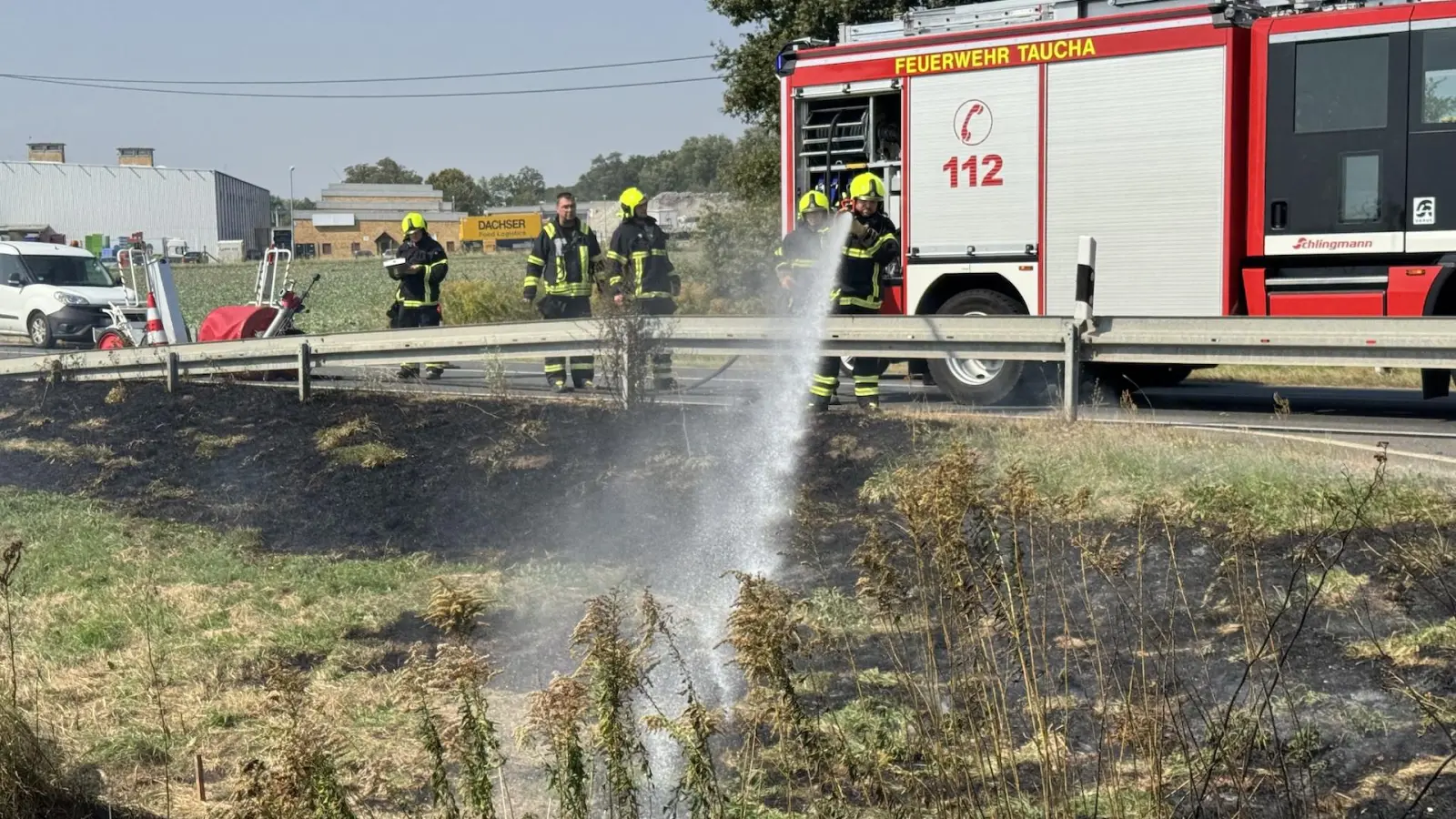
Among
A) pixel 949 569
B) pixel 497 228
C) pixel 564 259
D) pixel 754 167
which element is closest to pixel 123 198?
pixel 497 228

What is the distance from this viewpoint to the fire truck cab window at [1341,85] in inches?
428

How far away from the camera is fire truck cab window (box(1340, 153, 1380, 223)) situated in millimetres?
10883

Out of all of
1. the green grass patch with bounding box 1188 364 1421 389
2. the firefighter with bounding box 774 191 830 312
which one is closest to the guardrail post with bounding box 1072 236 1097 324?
the firefighter with bounding box 774 191 830 312

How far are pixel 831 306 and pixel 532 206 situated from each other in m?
102

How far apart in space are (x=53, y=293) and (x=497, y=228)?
248ft

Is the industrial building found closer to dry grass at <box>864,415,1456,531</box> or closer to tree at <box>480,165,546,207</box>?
tree at <box>480,165,546,207</box>

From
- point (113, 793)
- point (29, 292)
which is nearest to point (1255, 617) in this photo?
point (113, 793)

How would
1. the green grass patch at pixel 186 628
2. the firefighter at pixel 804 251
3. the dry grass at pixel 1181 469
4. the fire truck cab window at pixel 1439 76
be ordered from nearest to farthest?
the green grass patch at pixel 186 628, the dry grass at pixel 1181 469, the fire truck cab window at pixel 1439 76, the firefighter at pixel 804 251

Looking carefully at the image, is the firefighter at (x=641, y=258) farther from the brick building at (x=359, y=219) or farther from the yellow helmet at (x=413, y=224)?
the brick building at (x=359, y=219)

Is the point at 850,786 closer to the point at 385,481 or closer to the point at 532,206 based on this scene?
the point at 385,481

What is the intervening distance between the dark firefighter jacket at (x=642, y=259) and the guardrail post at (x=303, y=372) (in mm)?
2499

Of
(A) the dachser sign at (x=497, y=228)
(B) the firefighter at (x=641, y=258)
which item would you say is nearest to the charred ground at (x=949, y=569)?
(B) the firefighter at (x=641, y=258)

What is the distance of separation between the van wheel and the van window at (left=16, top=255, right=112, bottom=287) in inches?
26.7

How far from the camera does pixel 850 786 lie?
454 cm
